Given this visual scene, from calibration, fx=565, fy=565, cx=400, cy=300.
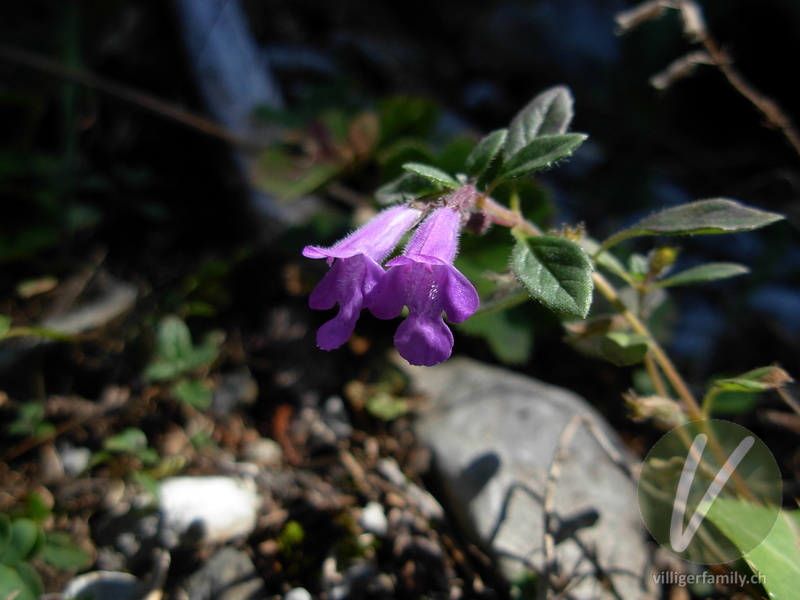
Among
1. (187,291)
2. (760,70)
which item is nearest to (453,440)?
(187,291)

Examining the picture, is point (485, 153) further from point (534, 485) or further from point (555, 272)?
point (534, 485)

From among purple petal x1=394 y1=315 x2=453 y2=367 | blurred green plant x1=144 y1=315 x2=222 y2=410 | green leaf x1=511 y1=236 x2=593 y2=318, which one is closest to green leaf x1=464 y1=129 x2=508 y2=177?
green leaf x1=511 y1=236 x2=593 y2=318

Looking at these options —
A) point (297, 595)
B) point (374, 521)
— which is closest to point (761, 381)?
point (374, 521)

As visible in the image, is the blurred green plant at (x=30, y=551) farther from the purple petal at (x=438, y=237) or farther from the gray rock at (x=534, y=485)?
the purple petal at (x=438, y=237)

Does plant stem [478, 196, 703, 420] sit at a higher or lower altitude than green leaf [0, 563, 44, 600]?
higher

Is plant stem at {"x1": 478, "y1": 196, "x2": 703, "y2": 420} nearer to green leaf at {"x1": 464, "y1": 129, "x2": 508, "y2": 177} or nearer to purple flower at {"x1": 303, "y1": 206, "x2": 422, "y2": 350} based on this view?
green leaf at {"x1": 464, "y1": 129, "x2": 508, "y2": 177}
